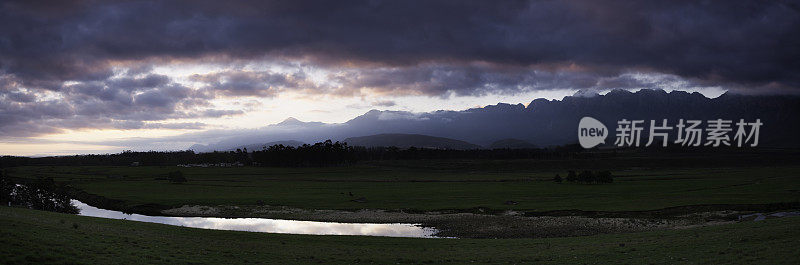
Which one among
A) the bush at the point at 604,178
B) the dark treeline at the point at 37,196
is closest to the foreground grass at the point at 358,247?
the dark treeline at the point at 37,196

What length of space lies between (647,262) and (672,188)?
3031 inches

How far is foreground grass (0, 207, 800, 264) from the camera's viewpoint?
71.9 ft

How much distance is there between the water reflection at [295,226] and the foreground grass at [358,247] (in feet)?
39.9

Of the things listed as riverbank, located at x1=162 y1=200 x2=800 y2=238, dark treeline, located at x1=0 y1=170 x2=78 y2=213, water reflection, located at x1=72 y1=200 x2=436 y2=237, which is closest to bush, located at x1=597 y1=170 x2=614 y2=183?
riverbank, located at x1=162 y1=200 x2=800 y2=238

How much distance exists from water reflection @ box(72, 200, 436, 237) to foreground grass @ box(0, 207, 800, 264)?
12.2 meters

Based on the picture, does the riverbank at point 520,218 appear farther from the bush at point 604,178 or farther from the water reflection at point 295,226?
the bush at point 604,178

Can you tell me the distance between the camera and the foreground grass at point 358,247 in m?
21.9

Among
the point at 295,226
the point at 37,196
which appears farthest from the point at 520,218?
the point at 37,196

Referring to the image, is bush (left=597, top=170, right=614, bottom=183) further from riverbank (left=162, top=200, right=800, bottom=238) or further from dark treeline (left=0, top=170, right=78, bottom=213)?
dark treeline (left=0, top=170, right=78, bottom=213)

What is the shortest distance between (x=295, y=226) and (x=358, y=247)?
24980mm

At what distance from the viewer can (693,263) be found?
2208cm

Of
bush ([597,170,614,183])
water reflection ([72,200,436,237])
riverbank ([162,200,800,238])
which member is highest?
bush ([597,170,614,183])

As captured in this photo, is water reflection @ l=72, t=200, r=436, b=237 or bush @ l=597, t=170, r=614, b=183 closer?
water reflection @ l=72, t=200, r=436, b=237

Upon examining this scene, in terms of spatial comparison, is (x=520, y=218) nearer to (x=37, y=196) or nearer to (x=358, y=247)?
(x=358, y=247)
